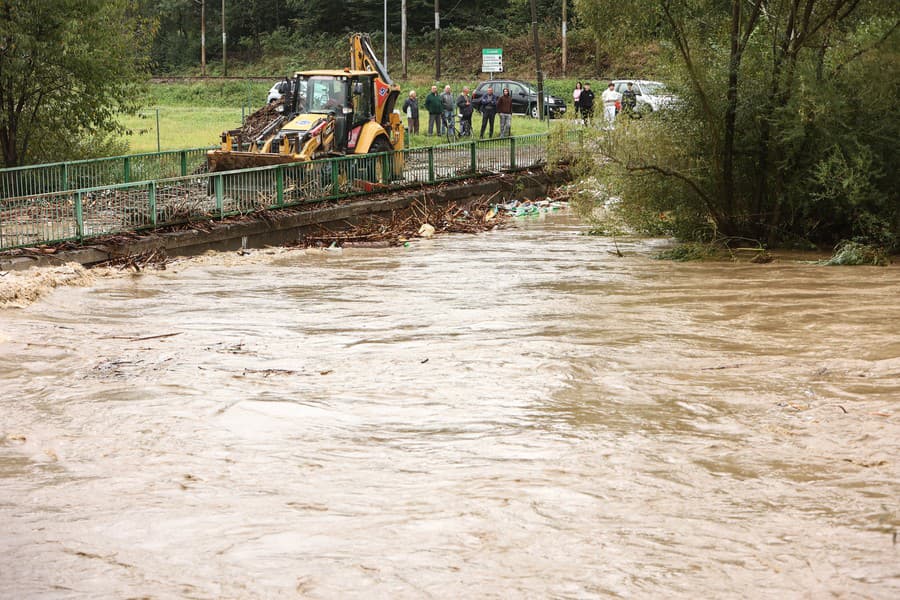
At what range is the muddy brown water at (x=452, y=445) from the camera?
6.36 meters

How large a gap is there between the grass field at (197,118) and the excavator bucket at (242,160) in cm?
400

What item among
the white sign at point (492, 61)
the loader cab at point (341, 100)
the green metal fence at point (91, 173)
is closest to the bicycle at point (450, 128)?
the white sign at point (492, 61)

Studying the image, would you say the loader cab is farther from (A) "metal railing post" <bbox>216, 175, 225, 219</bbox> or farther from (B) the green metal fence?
(A) "metal railing post" <bbox>216, 175, 225, 219</bbox>

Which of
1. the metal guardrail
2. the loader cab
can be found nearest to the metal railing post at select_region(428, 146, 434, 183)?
the metal guardrail

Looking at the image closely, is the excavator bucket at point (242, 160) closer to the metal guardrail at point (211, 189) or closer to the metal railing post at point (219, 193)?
the metal guardrail at point (211, 189)

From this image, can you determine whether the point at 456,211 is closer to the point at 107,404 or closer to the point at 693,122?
the point at 693,122

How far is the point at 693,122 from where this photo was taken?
65.4 ft

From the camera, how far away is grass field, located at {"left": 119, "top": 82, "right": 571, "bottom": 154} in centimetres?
3591

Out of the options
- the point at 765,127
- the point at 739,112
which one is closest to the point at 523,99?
the point at 765,127

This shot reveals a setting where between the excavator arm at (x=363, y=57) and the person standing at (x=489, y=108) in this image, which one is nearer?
the excavator arm at (x=363, y=57)

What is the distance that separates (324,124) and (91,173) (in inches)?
189

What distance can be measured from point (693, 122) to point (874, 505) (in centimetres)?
1350

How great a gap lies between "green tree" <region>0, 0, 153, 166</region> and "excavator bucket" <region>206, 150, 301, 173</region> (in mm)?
3670

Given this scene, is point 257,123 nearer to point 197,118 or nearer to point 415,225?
point 415,225
